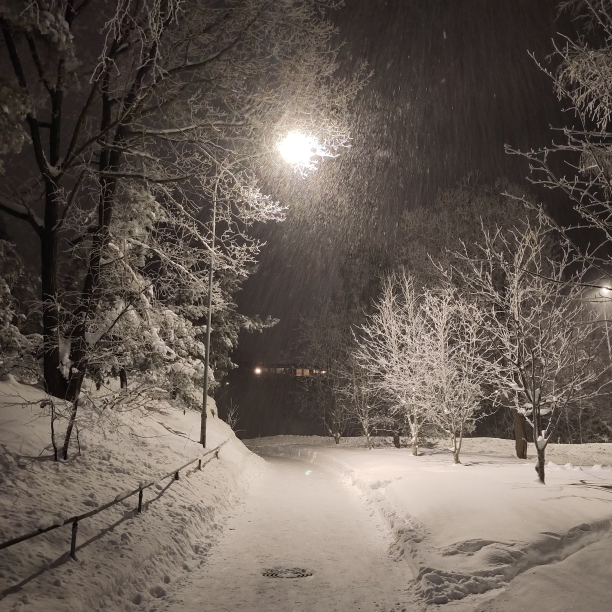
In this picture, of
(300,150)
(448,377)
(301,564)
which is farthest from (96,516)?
(448,377)

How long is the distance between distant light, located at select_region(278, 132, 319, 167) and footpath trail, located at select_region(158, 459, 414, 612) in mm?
8452

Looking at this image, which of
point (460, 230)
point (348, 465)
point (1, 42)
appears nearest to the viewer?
point (1, 42)

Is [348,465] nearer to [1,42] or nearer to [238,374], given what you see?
[1,42]

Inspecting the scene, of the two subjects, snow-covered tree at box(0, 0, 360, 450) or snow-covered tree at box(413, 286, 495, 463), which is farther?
snow-covered tree at box(413, 286, 495, 463)

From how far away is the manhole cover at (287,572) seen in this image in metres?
7.28

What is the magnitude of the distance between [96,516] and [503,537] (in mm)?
6282

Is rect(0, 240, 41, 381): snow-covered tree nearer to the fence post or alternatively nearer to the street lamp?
the fence post

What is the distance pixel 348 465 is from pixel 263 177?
12543mm

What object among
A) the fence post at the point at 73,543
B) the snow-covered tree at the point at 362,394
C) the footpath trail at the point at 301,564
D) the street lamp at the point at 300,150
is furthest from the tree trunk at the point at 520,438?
the fence post at the point at 73,543

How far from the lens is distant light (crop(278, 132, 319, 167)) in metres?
12.2

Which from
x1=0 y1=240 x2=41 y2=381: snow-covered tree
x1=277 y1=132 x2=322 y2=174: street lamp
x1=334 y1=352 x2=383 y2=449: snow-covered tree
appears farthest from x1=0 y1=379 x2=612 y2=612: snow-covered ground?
x1=334 y1=352 x2=383 y2=449: snow-covered tree

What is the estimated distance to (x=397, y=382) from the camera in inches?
878

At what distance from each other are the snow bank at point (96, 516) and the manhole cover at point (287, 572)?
3.91 ft

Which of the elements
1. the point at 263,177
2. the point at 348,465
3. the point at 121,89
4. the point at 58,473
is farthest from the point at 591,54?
the point at 348,465
